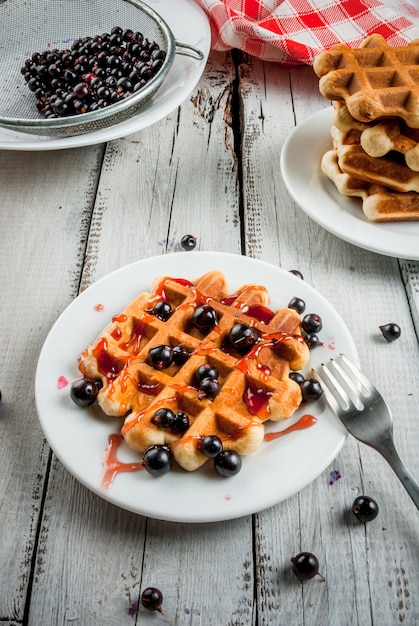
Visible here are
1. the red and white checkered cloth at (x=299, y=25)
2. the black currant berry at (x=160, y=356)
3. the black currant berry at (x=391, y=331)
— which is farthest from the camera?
the red and white checkered cloth at (x=299, y=25)

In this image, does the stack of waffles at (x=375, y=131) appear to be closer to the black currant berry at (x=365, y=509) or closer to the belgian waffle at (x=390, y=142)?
the belgian waffle at (x=390, y=142)

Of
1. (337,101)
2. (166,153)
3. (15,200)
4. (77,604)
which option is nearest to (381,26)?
(337,101)

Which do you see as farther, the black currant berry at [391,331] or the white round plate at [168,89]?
the white round plate at [168,89]

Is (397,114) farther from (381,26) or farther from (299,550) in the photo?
(299,550)

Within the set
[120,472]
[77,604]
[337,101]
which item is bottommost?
[77,604]

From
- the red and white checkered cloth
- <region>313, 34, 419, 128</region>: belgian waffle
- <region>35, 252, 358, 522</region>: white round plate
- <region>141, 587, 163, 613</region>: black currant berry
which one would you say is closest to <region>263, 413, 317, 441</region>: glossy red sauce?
<region>35, 252, 358, 522</region>: white round plate

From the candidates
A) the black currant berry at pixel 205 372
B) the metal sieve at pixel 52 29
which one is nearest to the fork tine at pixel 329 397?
the black currant berry at pixel 205 372

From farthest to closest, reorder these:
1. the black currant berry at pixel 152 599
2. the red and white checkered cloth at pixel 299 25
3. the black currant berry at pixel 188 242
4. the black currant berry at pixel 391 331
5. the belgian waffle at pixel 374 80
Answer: the red and white checkered cloth at pixel 299 25
the black currant berry at pixel 188 242
the belgian waffle at pixel 374 80
the black currant berry at pixel 391 331
the black currant berry at pixel 152 599
